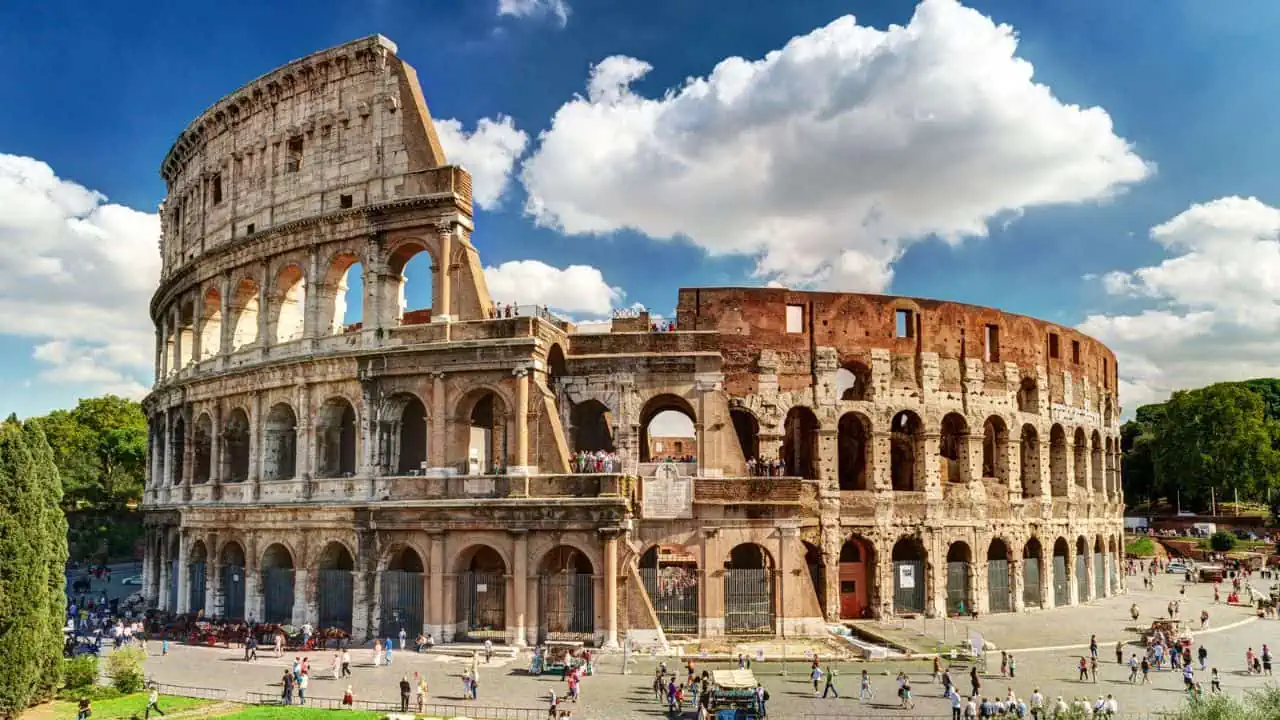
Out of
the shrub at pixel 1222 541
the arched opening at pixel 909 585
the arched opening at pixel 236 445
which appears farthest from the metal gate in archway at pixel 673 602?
the shrub at pixel 1222 541

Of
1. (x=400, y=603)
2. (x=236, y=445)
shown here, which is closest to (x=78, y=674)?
(x=400, y=603)

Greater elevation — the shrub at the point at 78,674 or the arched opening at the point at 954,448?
the arched opening at the point at 954,448

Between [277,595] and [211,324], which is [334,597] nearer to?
[277,595]

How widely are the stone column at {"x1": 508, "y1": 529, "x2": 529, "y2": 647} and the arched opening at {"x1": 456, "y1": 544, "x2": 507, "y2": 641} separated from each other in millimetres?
579

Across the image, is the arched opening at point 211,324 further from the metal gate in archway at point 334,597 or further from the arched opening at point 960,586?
the arched opening at point 960,586

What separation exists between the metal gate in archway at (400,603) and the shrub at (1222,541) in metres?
53.3

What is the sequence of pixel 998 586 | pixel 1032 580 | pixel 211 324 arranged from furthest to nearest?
pixel 211 324
pixel 1032 580
pixel 998 586

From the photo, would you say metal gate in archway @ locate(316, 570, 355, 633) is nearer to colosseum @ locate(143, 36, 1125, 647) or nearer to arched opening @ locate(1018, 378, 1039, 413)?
colosseum @ locate(143, 36, 1125, 647)

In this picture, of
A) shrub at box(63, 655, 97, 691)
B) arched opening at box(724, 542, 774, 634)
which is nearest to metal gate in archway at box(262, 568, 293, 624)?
shrub at box(63, 655, 97, 691)

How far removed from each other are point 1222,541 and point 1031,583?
2990 centimetres

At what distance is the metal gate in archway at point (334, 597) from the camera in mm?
32250

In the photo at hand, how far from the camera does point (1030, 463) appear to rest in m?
41.5

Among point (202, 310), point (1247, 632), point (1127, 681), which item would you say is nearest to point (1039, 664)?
point (1127, 681)

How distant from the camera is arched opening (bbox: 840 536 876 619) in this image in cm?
3594
